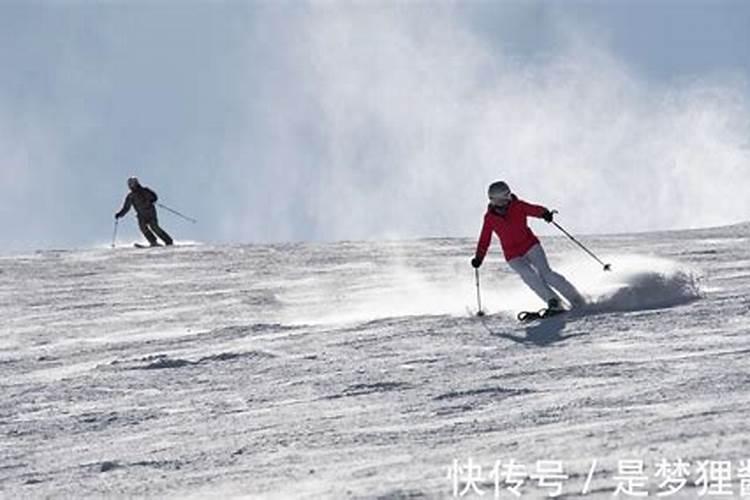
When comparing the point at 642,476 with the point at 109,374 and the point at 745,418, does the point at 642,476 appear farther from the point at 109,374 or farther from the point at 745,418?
the point at 109,374

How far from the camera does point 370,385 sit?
10.7m

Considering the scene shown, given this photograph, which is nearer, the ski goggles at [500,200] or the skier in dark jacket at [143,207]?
the ski goggles at [500,200]

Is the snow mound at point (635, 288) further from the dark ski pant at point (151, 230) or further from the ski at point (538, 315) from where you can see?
the dark ski pant at point (151, 230)

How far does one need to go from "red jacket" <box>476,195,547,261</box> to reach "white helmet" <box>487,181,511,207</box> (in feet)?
0.32

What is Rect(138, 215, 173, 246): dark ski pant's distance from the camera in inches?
1131

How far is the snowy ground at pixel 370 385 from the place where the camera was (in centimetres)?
780

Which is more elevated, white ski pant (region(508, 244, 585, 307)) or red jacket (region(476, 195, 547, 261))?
red jacket (region(476, 195, 547, 261))

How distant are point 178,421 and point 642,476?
14.2 feet

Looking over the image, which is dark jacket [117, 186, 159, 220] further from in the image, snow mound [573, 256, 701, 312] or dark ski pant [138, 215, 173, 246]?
snow mound [573, 256, 701, 312]

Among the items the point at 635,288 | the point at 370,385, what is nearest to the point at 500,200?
the point at 635,288

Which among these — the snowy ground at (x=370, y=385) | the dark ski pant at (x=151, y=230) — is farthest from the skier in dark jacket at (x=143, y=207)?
the snowy ground at (x=370, y=385)

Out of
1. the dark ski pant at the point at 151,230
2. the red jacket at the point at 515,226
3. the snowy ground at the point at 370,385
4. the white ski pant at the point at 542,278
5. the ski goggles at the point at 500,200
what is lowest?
the snowy ground at the point at 370,385

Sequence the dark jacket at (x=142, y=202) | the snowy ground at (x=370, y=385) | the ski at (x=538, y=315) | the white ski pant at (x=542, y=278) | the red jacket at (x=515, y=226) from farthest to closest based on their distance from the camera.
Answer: the dark jacket at (x=142, y=202)
the red jacket at (x=515, y=226)
the white ski pant at (x=542, y=278)
the ski at (x=538, y=315)
the snowy ground at (x=370, y=385)

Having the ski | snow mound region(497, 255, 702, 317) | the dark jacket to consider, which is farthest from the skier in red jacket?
the dark jacket
